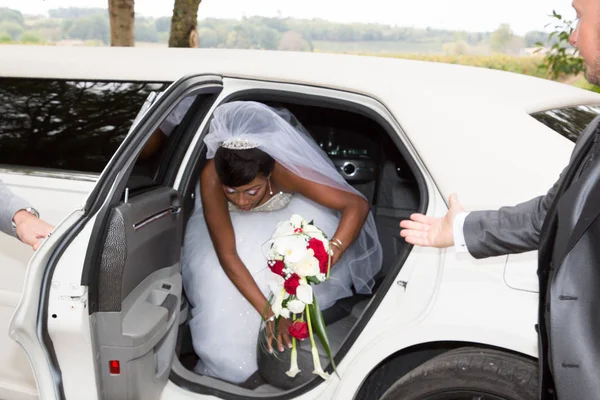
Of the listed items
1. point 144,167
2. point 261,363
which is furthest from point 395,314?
point 144,167

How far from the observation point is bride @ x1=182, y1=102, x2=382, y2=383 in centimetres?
281

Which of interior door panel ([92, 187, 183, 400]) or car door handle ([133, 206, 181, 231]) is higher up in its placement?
Answer: car door handle ([133, 206, 181, 231])

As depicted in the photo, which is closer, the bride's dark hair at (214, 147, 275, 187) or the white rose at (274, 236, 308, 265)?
the white rose at (274, 236, 308, 265)

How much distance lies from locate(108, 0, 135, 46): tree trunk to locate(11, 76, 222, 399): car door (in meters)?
5.58

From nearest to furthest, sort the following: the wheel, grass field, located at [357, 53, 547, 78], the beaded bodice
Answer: the wheel, the beaded bodice, grass field, located at [357, 53, 547, 78]

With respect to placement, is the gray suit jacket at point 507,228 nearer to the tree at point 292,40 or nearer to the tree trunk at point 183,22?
the tree trunk at point 183,22

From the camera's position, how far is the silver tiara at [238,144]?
2.73 m

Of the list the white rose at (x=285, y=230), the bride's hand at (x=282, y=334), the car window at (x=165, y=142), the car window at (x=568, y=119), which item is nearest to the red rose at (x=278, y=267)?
Answer: the white rose at (x=285, y=230)

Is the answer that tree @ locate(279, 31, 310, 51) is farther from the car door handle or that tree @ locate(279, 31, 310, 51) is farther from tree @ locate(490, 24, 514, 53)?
the car door handle

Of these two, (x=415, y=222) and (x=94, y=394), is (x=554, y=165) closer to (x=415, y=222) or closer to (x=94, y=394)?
(x=415, y=222)

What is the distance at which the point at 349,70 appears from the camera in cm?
235

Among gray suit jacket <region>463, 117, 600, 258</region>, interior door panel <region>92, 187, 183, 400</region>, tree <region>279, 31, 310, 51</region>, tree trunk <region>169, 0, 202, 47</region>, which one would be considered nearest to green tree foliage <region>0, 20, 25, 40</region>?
tree <region>279, 31, 310, 51</region>

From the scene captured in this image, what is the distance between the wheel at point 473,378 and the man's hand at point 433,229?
39 centimetres

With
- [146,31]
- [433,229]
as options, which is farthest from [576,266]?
[146,31]
